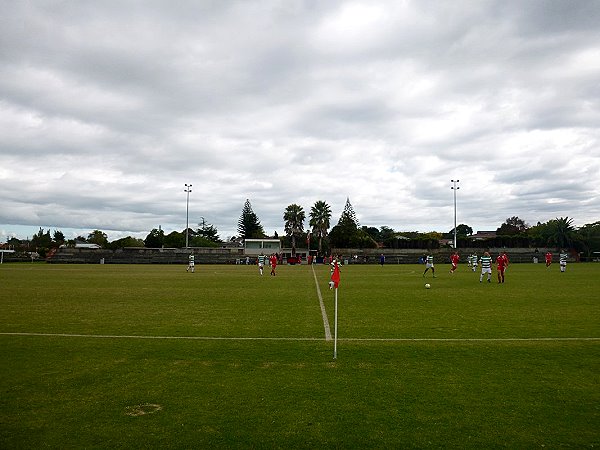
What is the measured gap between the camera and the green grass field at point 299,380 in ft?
16.8

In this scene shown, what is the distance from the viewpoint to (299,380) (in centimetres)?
704

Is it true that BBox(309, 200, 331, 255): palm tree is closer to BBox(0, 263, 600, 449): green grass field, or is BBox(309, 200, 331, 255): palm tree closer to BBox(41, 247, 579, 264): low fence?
BBox(41, 247, 579, 264): low fence

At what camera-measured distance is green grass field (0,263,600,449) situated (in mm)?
5129

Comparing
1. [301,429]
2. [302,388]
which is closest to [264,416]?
[301,429]

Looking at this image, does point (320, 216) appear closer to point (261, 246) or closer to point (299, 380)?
point (261, 246)

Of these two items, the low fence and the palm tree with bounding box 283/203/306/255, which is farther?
the palm tree with bounding box 283/203/306/255

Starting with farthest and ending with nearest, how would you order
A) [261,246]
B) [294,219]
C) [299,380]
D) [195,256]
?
[294,219] < [261,246] < [195,256] < [299,380]

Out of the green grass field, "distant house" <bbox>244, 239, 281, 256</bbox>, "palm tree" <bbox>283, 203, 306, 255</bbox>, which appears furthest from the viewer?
"palm tree" <bbox>283, 203, 306, 255</bbox>

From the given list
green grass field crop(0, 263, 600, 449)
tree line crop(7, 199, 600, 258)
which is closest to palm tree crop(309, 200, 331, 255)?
tree line crop(7, 199, 600, 258)

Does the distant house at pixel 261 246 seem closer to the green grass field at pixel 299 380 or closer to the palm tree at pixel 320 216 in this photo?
the palm tree at pixel 320 216

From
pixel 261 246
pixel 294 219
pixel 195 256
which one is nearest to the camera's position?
pixel 195 256

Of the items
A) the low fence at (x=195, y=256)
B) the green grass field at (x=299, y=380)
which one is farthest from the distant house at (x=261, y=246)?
the green grass field at (x=299, y=380)

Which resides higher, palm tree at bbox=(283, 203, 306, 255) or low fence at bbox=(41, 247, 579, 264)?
palm tree at bbox=(283, 203, 306, 255)

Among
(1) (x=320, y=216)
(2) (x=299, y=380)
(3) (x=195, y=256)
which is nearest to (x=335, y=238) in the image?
(1) (x=320, y=216)
